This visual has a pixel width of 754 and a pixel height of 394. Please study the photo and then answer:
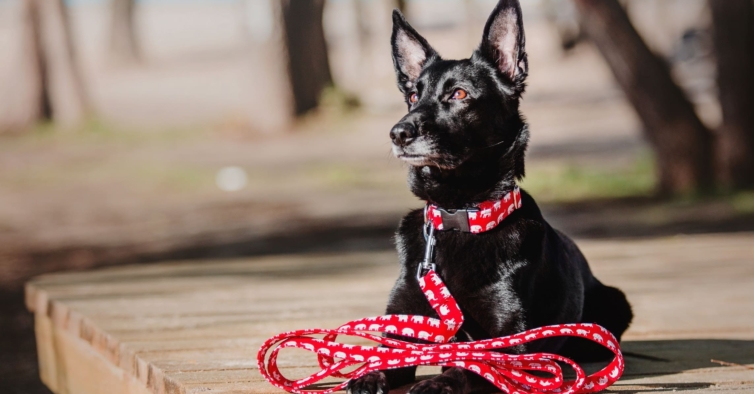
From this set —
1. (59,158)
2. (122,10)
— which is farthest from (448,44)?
(59,158)

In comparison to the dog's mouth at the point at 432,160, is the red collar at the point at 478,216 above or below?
below

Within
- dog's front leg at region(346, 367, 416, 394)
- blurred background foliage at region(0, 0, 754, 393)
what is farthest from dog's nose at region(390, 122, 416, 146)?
blurred background foliage at region(0, 0, 754, 393)

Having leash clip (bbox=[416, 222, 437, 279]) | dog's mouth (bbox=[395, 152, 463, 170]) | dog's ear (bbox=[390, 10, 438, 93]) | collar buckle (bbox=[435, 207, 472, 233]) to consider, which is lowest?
leash clip (bbox=[416, 222, 437, 279])

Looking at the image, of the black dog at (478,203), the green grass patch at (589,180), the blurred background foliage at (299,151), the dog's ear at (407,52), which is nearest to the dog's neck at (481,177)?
the black dog at (478,203)

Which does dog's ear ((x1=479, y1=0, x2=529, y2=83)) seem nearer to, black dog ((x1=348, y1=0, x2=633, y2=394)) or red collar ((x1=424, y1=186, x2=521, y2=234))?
black dog ((x1=348, y1=0, x2=633, y2=394))

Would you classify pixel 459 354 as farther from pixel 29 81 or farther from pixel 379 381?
pixel 29 81

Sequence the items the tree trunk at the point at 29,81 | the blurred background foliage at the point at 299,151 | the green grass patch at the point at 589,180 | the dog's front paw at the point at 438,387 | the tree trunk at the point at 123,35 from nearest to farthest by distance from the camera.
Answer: the dog's front paw at the point at 438,387 → the blurred background foliage at the point at 299,151 → the green grass patch at the point at 589,180 → the tree trunk at the point at 29,81 → the tree trunk at the point at 123,35

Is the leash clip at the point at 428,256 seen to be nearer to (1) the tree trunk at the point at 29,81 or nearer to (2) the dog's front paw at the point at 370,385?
(2) the dog's front paw at the point at 370,385

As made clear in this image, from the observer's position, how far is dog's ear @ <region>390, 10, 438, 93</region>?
10.2 feet

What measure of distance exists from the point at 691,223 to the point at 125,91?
23.8 metres

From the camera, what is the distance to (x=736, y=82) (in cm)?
880

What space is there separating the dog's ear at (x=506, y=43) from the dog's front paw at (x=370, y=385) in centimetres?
100

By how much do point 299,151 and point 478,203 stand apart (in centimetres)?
1237

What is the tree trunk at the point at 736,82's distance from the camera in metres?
8.79
